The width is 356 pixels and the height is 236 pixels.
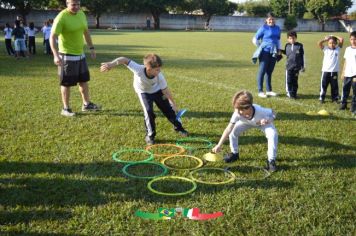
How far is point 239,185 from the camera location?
4648 millimetres

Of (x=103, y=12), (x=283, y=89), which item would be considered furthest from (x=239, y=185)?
(x=103, y=12)

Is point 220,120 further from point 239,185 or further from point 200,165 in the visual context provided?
point 239,185

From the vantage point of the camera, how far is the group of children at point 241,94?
5055mm

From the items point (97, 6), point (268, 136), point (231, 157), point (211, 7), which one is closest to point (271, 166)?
point (268, 136)

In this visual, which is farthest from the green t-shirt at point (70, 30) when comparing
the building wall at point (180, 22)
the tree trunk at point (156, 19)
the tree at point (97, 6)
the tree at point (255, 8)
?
the tree at point (255, 8)

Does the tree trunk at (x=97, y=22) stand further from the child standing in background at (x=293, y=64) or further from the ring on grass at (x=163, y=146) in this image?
the ring on grass at (x=163, y=146)

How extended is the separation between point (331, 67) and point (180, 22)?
236ft

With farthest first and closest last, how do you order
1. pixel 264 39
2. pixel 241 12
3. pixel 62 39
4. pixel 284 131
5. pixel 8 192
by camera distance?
1. pixel 241 12
2. pixel 264 39
3. pixel 62 39
4. pixel 284 131
5. pixel 8 192

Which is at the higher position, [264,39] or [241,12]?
[241,12]

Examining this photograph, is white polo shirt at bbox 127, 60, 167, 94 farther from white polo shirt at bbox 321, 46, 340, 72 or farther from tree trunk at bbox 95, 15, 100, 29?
tree trunk at bbox 95, 15, 100, 29

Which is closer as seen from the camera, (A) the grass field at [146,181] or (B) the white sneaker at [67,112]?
(A) the grass field at [146,181]

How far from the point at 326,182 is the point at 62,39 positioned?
18.1ft

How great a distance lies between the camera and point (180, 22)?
78.8m

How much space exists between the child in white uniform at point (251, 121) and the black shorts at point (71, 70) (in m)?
3.79
